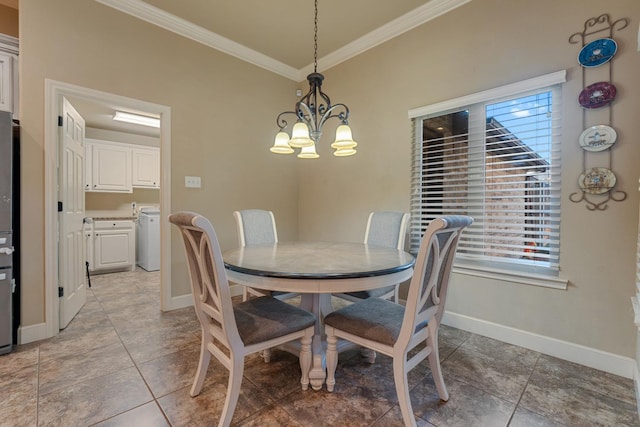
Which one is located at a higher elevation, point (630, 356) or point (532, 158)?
point (532, 158)

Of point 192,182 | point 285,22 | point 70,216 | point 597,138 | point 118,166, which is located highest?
point 285,22

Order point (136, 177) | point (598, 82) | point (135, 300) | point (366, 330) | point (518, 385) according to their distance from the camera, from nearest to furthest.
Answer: point (366, 330) → point (518, 385) → point (598, 82) → point (135, 300) → point (136, 177)

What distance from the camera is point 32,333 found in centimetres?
221

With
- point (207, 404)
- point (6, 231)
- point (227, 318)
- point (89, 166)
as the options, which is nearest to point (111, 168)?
point (89, 166)

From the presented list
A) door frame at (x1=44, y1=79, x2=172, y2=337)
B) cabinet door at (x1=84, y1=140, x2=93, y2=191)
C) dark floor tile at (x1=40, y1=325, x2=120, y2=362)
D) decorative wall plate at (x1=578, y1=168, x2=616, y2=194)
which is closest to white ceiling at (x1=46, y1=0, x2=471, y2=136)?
door frame at (x1=44, y1=79, x2=172, y2=337)

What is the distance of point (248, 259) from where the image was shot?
1.73m

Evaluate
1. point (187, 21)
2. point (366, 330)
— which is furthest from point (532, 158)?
point (187, 21)

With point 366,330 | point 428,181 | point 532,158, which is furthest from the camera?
point 428,181

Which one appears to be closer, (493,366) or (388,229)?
(493,366)

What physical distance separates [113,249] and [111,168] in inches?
52.4

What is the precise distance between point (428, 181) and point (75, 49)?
10.5 ft

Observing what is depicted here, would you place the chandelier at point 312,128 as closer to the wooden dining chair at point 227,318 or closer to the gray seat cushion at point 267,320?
the wooden dining chair at point 227,318

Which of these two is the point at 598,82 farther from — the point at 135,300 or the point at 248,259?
the point at 135,300

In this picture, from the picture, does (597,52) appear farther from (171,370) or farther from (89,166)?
(89,166)
